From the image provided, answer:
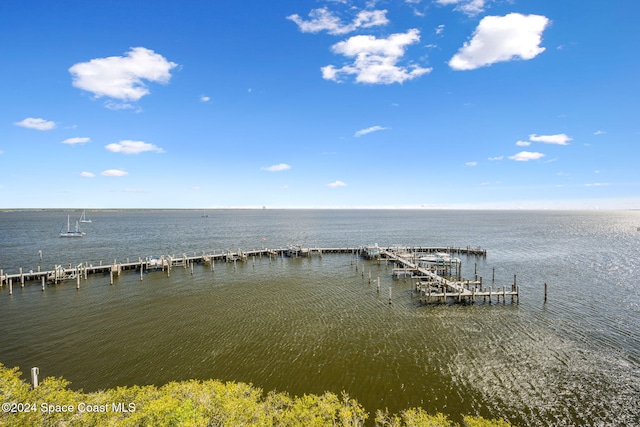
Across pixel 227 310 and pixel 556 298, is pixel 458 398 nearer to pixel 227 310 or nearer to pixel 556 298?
pixel 227 310

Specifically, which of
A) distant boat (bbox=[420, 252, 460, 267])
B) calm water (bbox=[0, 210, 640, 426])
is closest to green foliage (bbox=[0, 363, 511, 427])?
calm water (bbox=[0, 210, 640, 426])

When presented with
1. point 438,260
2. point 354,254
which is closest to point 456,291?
point 438,260

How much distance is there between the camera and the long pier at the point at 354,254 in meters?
38.9

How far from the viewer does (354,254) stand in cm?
7244

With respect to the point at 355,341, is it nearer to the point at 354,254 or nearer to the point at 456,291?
the point at 456,291

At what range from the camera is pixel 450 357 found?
2447 centimetres

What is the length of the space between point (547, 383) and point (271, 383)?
1872 cm

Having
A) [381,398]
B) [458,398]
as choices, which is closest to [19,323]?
[381,398]

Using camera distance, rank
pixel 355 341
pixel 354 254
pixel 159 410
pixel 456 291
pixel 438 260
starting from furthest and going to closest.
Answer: pixel 354 254
pixel 438 260
pixel 456 291
pixel 355 341
pixel 159 410

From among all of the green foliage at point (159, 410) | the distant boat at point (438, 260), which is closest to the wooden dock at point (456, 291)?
the distant boat at point (438, 260)

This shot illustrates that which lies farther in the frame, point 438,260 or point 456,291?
point 438,260

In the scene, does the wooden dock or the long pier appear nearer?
the wooden dock

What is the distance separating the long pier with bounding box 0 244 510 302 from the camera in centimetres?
3888

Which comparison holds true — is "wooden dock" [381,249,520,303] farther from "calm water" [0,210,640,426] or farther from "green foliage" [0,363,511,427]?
"green foliage" [0,363,511,427]
